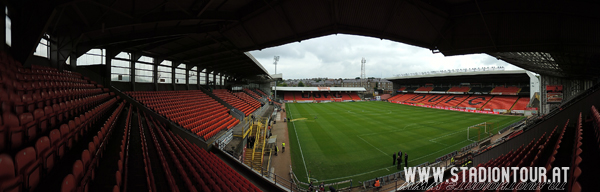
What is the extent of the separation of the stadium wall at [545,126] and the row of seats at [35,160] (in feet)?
44.5

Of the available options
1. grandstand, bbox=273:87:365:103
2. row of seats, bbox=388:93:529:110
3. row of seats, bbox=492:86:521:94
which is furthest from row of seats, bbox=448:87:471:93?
grandstand, bbox=273:87:365:103

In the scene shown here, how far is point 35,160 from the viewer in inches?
95.0

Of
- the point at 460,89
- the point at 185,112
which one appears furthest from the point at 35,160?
the point at 460,89

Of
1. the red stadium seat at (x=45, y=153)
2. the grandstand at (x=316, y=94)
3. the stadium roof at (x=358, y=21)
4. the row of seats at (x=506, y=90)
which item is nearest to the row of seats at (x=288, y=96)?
the grandstand at (x=316, y=94)

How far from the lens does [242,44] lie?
963cm

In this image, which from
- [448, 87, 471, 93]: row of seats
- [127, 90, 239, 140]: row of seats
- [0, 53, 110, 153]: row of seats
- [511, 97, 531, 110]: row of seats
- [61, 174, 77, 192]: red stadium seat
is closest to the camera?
[61, 174, 77, 192]: red stadium seat

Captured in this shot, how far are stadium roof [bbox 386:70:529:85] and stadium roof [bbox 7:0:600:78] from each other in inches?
1296

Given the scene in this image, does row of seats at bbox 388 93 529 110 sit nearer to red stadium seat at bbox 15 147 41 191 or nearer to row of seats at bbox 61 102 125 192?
row of seats at bbox 61 102 125 192

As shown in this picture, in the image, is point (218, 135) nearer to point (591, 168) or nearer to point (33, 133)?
point (33, 133)

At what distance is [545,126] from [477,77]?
3786 centimetres

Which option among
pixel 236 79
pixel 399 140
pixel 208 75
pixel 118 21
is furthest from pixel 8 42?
pixel 236 79

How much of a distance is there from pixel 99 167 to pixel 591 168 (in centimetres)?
824

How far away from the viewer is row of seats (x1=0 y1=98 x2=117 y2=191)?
1.82 m

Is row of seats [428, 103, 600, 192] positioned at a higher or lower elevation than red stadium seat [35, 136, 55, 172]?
lower
